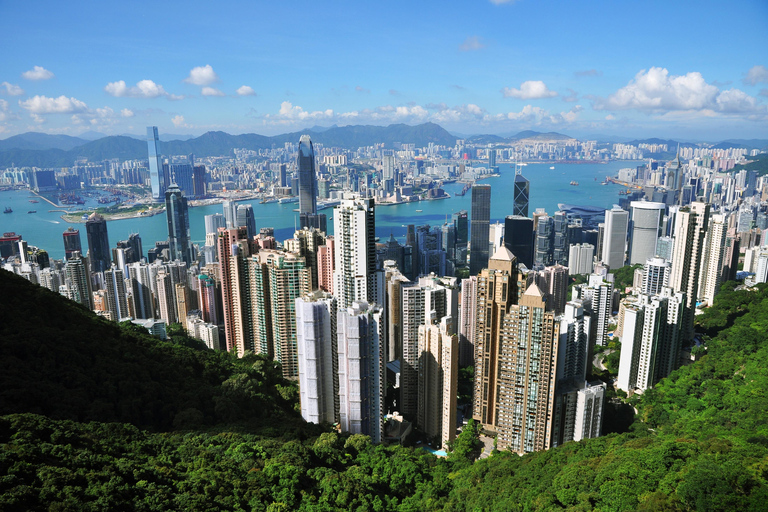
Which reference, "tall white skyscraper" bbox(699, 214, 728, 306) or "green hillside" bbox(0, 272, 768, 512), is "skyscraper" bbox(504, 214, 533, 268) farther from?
"green hillside" bbox(0, 272, 768, 512)

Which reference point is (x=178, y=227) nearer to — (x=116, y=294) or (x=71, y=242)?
(x=71, y=242)

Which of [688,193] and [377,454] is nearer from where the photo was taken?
[377,454]

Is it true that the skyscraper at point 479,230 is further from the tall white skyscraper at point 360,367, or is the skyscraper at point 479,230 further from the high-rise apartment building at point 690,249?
the tall white skyscraper at point 360,367

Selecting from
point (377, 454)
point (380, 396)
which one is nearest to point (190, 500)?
point (377, 454)

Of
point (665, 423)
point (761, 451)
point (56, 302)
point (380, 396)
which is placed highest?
point (56, 302)

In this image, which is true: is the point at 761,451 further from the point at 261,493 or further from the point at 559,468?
the point at 261,493

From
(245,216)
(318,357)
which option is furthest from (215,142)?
(318,357)

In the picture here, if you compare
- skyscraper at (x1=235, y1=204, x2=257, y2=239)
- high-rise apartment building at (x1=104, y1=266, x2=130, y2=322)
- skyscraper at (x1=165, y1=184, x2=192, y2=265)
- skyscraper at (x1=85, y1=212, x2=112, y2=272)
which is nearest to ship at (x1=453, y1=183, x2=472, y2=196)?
skyscraper at (x1=235, y1=204, x2=257, y2=239)
